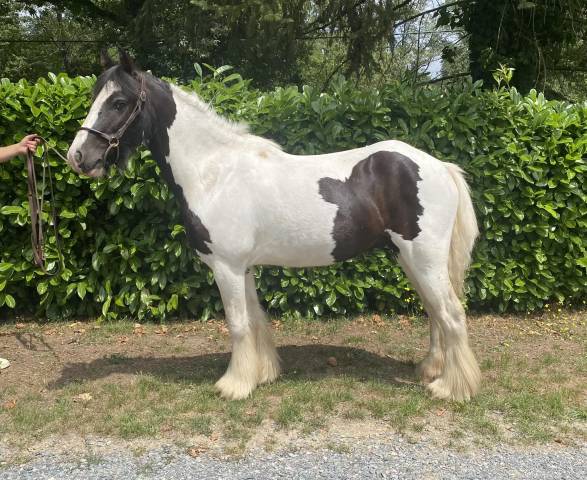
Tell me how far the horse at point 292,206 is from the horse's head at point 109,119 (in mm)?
34

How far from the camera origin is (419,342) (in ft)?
17.4

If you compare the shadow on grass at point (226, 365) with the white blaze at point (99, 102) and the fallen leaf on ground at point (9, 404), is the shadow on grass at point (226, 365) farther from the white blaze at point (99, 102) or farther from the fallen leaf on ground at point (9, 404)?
the white blaze at point (99, 102)

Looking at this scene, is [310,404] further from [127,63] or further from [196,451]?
[127,63]

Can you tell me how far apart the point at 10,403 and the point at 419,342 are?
372 centimetres

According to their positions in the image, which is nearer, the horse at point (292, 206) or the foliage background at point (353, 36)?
the horse at point (292, 206)

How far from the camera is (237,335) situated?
3.85 m

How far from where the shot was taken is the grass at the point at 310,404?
3.40m

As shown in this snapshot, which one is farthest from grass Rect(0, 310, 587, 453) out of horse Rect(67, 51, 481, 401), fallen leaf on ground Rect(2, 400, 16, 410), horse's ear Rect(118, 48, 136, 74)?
horse's ear Rect(118, 48, 136, 74)

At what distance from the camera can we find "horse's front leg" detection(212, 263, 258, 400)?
376 centimetres

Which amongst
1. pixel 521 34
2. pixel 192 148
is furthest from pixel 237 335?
pixel 521 34

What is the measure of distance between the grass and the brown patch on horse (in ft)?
3.90

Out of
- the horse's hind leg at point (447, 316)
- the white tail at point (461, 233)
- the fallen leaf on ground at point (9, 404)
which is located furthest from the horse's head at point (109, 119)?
the white tail at point (461, 233)

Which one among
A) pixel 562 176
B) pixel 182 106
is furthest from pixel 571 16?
pixel 182 106

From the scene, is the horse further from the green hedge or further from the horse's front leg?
the green hedge
